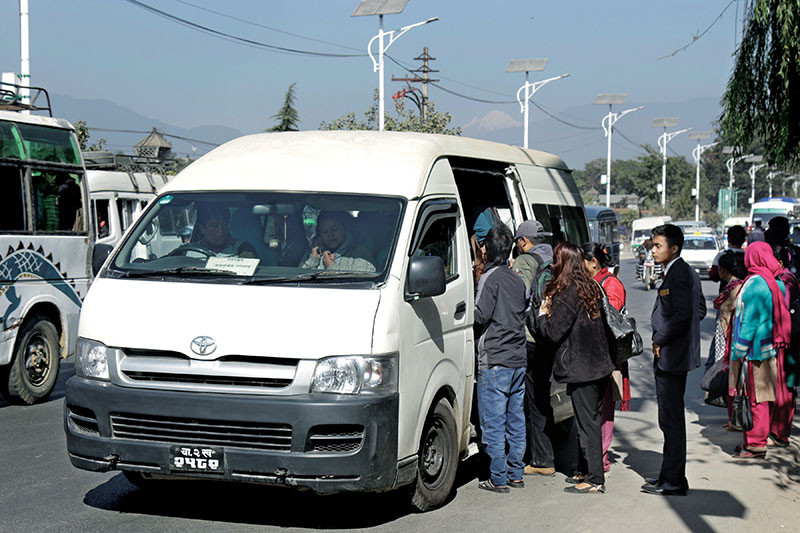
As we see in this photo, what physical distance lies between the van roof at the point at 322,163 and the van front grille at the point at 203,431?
68.2 inches

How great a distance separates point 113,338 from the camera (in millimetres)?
5844

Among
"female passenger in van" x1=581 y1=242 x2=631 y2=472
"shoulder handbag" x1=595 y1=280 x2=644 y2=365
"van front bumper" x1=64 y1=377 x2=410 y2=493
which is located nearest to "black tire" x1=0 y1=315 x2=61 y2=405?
"van front bumper" x1=64 y1=377 x2=410 y2=493

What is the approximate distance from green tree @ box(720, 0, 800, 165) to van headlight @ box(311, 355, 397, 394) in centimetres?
479

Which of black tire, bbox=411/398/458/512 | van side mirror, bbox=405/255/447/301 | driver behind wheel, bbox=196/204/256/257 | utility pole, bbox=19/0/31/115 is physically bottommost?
black tire, bbox=411/398/458/512

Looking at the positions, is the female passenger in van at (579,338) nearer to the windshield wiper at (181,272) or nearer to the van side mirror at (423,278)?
the van side mirror at (423,278)

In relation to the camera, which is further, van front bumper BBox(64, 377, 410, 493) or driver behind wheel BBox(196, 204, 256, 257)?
driver behind wheel BBox(196, 204, 256, 257)

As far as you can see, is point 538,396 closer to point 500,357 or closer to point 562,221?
point 500,357

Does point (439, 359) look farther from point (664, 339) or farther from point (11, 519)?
point (11, 519)

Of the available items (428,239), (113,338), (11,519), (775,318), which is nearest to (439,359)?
(428,239)

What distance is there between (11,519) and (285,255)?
2397 mm

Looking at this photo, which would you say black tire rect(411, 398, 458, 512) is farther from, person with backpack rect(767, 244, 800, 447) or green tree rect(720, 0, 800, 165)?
green tree rect(720, 0, 800, 165)

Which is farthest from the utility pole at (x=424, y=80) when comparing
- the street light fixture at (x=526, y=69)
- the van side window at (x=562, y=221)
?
the van side window at (x=562, y=221)

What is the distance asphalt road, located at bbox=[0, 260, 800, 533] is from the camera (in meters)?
6.29

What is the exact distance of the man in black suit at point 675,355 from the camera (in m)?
7.15
